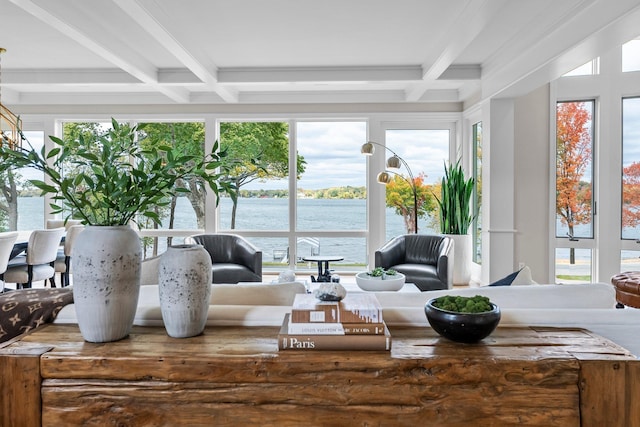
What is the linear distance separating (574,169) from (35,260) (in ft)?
19.6

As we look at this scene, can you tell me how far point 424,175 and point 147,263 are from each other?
4856 millimetres

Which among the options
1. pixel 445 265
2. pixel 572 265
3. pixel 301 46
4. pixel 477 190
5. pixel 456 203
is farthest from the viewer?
pixel 477 190

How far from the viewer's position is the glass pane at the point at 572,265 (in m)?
4.98

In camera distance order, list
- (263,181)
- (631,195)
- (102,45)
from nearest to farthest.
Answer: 1. (102,45)
2. (631,195)
3. (263,181)

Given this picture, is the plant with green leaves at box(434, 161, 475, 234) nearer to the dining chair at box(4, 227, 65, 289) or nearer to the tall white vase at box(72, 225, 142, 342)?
the dining chair at box(4, 227, 65, 289)

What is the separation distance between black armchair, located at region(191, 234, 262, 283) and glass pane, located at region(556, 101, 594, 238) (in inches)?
141

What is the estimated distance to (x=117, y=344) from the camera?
122 cm

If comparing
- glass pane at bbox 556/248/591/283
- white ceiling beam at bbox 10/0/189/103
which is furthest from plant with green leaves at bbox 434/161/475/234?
white ceiling beam at bbox 10/0/189/103

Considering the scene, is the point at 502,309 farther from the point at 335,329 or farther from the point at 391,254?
the point at 391,254

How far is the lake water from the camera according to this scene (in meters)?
6.35

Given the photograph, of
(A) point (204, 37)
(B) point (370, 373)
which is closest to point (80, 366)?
(B) point (370, 373)

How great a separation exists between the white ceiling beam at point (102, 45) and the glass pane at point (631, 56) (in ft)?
17.8

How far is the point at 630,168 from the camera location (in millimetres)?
4738

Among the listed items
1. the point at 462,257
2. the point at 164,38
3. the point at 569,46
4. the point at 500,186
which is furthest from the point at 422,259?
the point at 164,38
